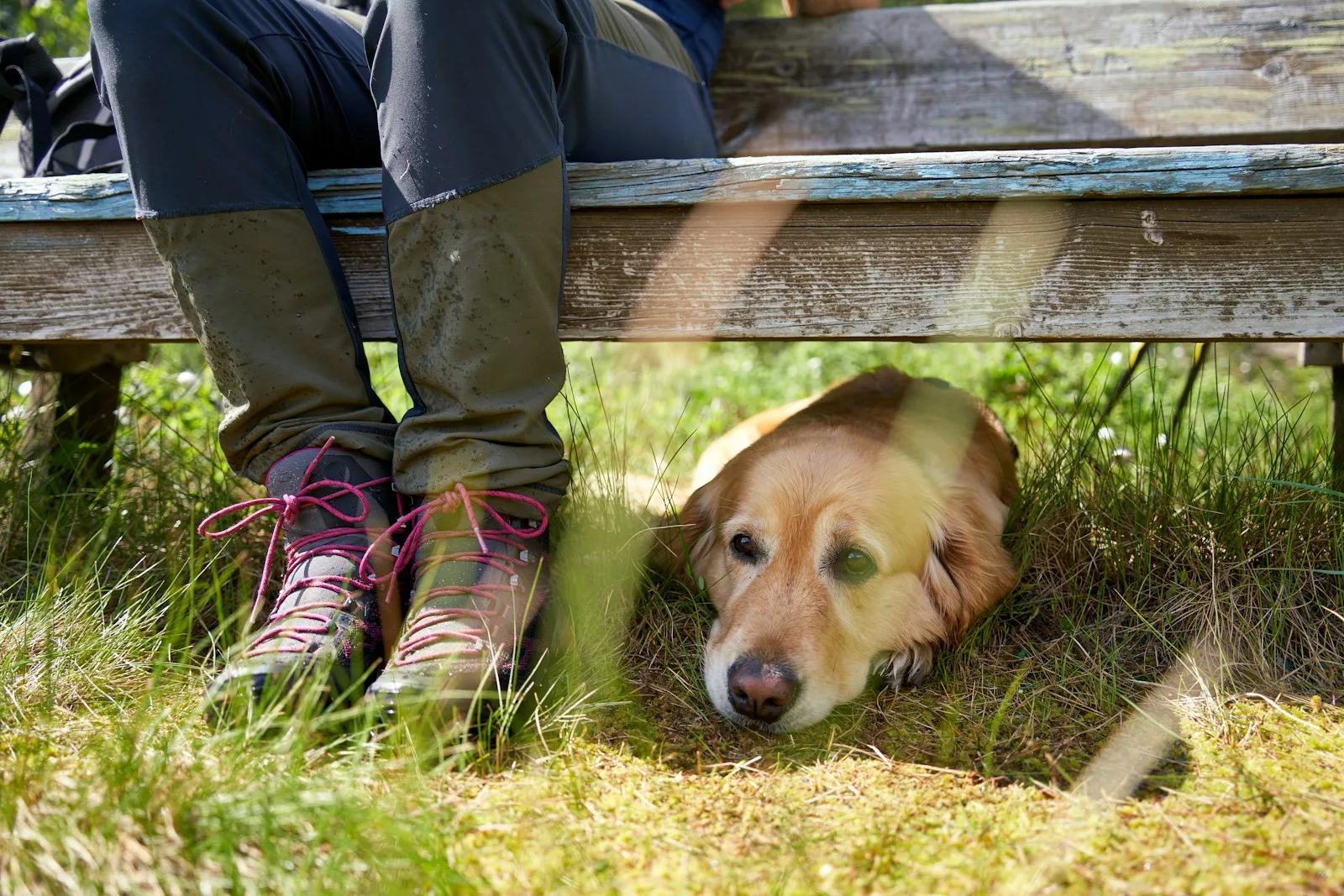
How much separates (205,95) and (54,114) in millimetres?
931

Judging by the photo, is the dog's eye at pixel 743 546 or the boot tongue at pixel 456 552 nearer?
the boot tongue at pixel 456 552

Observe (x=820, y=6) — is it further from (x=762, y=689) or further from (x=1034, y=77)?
(x=762, y=689)

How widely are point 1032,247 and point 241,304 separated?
158 cm

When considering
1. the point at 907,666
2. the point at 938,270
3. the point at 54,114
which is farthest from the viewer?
the point at 54,114

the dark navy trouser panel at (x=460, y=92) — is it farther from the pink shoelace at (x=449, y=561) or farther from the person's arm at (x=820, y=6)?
the person's arm at (x=820, y=6)

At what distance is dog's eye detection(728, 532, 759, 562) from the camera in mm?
2201

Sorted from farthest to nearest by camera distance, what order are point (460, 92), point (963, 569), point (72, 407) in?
point (72, 407) → point (963, 569) → point (460, 92)

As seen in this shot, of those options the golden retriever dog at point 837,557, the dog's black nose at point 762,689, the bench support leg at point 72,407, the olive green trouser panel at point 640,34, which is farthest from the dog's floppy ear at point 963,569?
the bench support leg at point 72,407

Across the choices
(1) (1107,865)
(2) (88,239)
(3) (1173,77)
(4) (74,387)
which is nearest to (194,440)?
(4) (74,387)

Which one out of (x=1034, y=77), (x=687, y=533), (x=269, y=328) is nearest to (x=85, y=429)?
(x=269, y=328)

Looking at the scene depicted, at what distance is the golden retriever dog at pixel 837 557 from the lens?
1.87 m

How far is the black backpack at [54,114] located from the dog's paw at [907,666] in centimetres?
222

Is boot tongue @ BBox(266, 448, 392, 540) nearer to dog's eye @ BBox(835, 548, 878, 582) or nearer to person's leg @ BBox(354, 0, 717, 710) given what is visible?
person's leg @ BBox(354, 0, 717, 710)

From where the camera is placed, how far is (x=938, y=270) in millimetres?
1962
